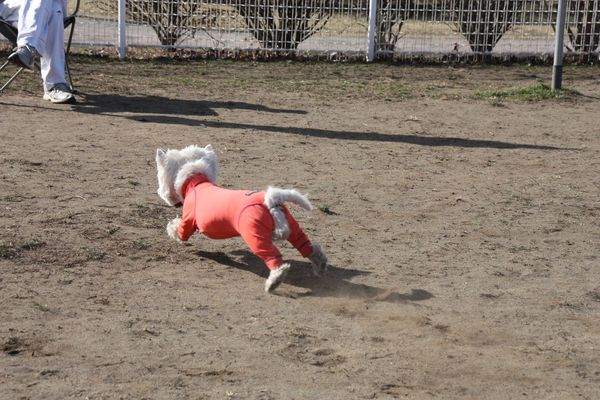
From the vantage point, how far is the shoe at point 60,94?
8.80m

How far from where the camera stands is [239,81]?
1080 centimetres

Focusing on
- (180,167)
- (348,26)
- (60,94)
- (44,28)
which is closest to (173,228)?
(180,167)

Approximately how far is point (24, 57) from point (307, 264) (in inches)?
166

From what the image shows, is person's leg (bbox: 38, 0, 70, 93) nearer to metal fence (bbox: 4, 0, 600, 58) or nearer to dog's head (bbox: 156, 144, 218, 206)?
metal fence (bbox: 4, 0, 600, 58)

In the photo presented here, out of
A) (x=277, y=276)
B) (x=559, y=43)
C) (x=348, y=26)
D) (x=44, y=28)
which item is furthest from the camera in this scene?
(x=348, y=26)

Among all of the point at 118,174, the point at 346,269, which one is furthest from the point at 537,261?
the point at 118,174

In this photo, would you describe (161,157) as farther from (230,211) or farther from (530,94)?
(530,94)

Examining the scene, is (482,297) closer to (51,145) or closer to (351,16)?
(51,145)

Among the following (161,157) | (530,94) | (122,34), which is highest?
(122,34)

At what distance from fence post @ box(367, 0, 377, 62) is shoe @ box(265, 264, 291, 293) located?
28.3 feet

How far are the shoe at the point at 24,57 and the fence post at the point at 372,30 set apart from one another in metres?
5.41

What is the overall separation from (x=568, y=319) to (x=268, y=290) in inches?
52.4

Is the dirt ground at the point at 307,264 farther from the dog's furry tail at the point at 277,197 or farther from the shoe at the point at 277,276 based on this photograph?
the dog's furry tail at the point at 277,197

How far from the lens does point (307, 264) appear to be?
505 centimetres
